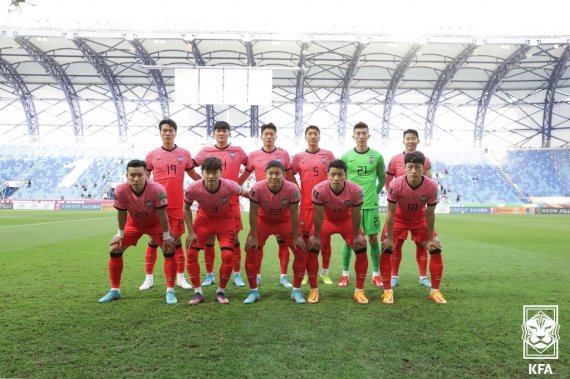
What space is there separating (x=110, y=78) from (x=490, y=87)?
1276 inches

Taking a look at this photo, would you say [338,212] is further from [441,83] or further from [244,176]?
[441,83]

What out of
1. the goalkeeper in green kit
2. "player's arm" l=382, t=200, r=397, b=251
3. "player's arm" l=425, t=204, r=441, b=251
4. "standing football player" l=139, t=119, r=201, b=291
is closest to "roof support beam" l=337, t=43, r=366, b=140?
the goalkeeper in green kit

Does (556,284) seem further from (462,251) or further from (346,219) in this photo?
(462,251)

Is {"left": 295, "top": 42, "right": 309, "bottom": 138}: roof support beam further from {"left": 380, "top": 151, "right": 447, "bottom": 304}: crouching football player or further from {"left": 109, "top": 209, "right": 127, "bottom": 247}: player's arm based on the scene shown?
{"left": 109, "top": 209, "right": 127, "bottom": 247}: player's arm

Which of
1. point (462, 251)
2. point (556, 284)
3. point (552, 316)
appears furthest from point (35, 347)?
point (462, 251)

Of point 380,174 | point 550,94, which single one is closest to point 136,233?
point 380,174

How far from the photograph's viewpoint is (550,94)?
116 feet

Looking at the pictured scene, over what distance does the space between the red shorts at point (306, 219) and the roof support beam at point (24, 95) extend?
118ft

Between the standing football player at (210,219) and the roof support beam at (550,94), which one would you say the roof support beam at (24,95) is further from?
the roof support beam at (550,94)

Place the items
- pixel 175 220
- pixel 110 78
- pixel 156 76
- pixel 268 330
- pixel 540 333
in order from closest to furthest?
pixel 540 333
pixel 268 330
pixel 175 220
pixel 156 76
pixel 110 78

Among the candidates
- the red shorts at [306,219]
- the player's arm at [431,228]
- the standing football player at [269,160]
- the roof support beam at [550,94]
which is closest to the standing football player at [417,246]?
the player's arm at [431,228]

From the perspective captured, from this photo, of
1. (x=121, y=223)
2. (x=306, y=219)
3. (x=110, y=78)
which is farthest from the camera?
(x=110, y=78)

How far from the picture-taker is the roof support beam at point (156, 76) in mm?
29136

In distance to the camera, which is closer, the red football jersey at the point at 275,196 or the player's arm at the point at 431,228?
the red football jersey at the point at 275,196
